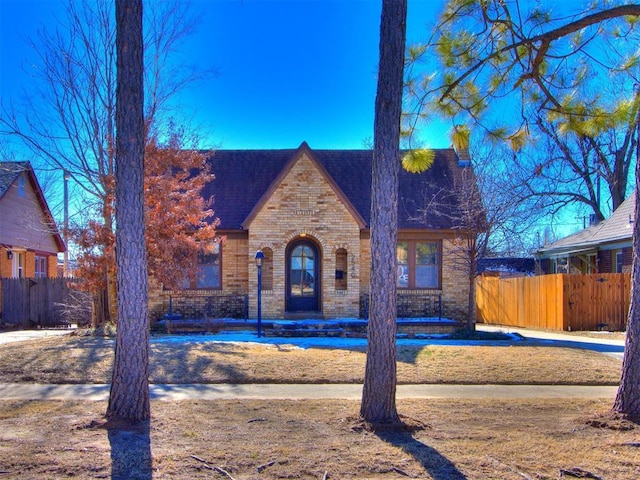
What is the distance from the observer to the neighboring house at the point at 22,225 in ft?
70.3

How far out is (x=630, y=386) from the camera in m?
6.00

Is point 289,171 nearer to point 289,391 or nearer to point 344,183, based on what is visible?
point 344,183

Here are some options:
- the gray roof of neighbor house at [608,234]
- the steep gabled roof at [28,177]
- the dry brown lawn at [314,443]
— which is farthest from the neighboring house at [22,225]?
the gray roof of neighbor house at [608,234]

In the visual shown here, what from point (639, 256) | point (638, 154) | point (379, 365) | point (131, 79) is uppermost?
point (131, 79)

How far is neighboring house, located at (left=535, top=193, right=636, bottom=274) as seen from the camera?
67.1 feet

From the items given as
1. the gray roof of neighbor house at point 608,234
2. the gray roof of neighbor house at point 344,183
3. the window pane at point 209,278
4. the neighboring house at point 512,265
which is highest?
the gray roof of neighbor house at point 344,183

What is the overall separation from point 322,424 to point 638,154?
15.4ft

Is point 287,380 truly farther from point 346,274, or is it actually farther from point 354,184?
point 354,184

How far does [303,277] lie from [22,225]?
12542mm

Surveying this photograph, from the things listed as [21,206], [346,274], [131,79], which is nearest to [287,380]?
[131,79]

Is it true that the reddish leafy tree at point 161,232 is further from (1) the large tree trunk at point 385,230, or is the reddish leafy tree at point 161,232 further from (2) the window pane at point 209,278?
(1) the large tree trunk at point 385,230

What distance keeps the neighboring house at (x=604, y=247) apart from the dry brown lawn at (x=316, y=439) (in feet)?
45.1

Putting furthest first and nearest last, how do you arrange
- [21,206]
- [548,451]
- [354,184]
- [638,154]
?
[21,206] < [354,184] < [638,154] < [548,451]

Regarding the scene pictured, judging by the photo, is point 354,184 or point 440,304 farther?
point 354,184
